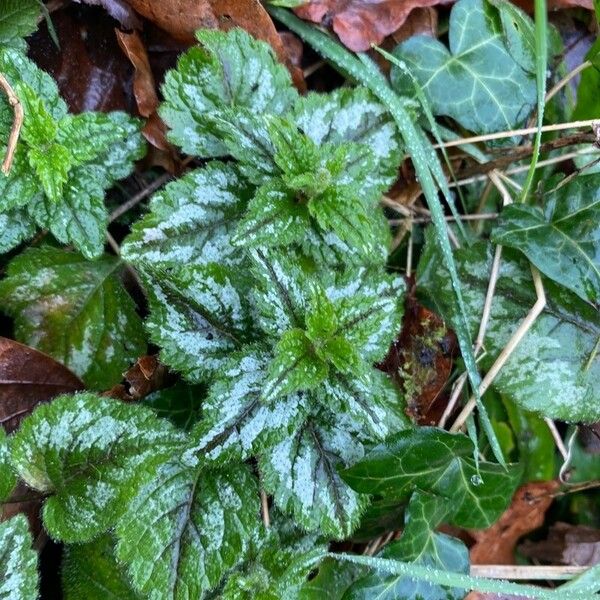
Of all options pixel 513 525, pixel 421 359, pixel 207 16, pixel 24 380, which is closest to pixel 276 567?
pixel 421 359

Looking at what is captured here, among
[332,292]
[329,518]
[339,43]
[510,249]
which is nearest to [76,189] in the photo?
[332,292]

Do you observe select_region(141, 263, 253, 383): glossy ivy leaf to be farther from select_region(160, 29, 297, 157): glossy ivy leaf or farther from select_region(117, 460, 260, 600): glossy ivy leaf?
select_region(160, 29, 297, 157): glossy ivy leaf

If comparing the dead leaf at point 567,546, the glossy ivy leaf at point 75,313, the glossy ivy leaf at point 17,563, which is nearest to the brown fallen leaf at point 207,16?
the glossy ivy leaf at point 75,313

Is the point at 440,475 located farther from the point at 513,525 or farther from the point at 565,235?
the point at 565,235

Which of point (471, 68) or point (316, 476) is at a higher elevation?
point (471, 68)

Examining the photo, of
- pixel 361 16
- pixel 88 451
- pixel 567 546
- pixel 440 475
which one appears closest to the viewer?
pixel 88 451

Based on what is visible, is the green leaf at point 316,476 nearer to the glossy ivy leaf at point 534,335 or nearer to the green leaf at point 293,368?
the green leaf at point 293,368
